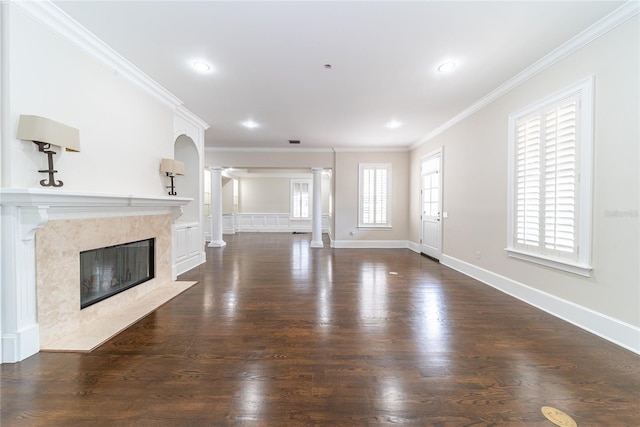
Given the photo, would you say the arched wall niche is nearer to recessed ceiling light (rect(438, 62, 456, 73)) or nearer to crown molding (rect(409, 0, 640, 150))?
recessed ceiling light (rect(438, 62, 456, 73))

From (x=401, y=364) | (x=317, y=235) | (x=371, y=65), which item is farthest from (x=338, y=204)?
(x=401, y=364)

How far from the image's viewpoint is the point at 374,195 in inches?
282

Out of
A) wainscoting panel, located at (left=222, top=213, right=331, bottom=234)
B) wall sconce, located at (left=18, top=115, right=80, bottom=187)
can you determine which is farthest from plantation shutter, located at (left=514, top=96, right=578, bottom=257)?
wainscoting panel, located at (left=222, top=213, right=331, bottom=234)

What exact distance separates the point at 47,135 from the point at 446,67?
12.5ft

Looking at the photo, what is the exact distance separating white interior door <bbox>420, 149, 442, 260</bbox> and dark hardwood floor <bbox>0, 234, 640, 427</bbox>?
2.46 meters

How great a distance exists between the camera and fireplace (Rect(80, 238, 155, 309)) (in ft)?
8.37

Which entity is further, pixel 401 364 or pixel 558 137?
pixel 558 137

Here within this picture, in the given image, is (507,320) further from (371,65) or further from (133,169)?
(133,169)

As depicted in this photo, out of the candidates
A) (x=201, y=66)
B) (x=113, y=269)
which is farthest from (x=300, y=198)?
(x=113, y=269)

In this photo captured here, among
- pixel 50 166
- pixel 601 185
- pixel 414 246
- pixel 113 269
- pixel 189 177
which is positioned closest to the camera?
pixel 50 166

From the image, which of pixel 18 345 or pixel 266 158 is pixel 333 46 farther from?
pixel 266 158

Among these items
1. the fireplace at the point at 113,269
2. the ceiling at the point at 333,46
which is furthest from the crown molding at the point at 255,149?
the fireplace at the point at 113,269

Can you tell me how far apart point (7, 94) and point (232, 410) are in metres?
2.72

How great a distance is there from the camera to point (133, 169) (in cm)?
321
